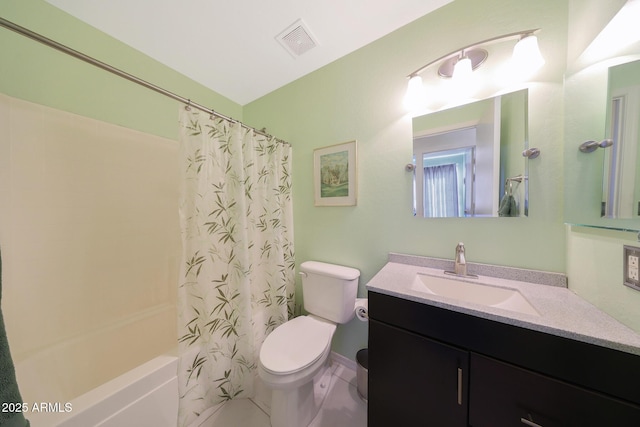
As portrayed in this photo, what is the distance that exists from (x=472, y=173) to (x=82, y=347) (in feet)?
8.50

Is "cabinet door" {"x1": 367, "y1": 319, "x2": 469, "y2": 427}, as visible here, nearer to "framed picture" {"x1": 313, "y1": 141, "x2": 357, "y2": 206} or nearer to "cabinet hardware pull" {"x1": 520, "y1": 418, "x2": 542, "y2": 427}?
"cabinet hardware pull" {"x1": 520, "y1": 418, "x2": 542, "y2": 427}

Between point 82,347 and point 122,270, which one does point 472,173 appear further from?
point 82,347

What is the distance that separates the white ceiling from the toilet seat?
197 cm

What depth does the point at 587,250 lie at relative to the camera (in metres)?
0.77

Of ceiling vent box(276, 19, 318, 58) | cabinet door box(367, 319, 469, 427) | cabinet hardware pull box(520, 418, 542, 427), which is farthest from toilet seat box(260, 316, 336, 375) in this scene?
ceiling vent box(276, 19, 318, 58)

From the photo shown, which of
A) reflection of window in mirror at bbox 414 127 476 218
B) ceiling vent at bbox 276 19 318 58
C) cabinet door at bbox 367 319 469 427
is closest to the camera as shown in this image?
cabinet door at bbox 367 319 469 427

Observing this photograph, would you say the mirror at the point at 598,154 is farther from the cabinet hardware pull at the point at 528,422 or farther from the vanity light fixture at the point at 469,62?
the cabinet hardware pull at the point at 528,422

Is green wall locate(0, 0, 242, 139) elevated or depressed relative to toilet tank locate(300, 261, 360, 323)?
elevated

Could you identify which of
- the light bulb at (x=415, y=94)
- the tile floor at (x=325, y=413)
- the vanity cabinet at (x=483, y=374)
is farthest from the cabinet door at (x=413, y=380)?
the light bulb at (x=415, y=94)

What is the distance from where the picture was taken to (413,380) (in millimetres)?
797

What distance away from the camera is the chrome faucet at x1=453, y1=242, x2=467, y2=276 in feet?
3.34

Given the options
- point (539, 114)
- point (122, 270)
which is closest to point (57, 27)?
point (122, 270)

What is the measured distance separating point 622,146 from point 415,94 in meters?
0.84

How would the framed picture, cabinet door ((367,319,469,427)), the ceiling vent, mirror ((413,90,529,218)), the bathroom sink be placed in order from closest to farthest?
cabinet door ((367,319,469,427))
the bathroom sink
mirror ((413,90,529,218))
the ceiling vent
the framed picture
